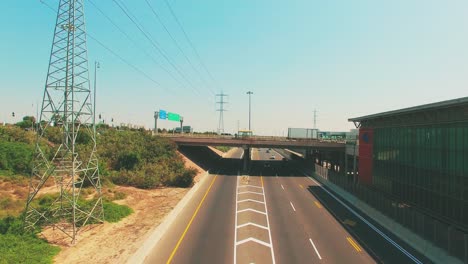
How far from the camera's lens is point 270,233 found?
2708 centimetres

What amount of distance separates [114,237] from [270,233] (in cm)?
1274

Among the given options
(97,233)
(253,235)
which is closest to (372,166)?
(253,235)

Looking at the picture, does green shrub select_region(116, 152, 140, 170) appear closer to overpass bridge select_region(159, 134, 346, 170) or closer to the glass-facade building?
overpass bridge select_region(159, 134, 346, 170)

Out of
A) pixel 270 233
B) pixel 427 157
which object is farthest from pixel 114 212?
pixel 427 157

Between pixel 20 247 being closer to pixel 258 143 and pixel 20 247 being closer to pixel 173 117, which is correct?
pixel 258 143

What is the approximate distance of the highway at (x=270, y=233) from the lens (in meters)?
22.1

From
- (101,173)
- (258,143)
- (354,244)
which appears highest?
(258,143)

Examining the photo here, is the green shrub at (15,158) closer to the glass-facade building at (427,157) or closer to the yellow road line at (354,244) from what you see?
the yellow road line at (354,244)

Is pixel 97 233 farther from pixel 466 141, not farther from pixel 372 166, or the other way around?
pixel 372 166

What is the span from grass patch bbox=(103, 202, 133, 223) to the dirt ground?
2.00ft

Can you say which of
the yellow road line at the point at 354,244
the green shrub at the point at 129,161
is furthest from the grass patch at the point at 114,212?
the green shrub at the point at 129,161

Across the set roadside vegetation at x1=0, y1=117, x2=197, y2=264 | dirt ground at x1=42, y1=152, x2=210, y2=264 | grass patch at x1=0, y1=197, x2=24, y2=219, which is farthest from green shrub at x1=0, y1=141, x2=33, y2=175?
dirt ground at x1=42, y1=152, x2=210, y2=264

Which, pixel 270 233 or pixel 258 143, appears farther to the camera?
pixel 258 143

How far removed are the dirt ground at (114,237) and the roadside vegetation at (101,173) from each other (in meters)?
1.06
